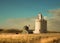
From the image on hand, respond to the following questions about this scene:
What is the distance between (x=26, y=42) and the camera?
6.18m

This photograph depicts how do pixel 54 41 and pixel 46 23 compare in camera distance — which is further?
pixel 46 23

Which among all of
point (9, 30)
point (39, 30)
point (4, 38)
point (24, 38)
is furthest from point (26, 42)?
point (9, 30)

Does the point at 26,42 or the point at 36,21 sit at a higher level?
the point at 36,21

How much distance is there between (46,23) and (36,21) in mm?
409

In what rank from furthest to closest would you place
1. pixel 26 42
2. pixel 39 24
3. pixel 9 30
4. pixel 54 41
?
pixel 9 30 → pixel 39 24 → pixel 26 42 → pixel 54 41

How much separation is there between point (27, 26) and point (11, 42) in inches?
68.7

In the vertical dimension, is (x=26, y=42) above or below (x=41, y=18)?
below

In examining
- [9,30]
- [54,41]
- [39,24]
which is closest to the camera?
[54,41]

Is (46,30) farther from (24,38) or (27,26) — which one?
(24,38)

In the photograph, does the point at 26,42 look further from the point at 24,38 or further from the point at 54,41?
the point at 54,41

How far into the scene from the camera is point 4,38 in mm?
6473

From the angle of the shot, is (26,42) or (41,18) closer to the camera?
(26,42)

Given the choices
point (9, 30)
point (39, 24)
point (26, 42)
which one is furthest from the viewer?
point (9, 30)

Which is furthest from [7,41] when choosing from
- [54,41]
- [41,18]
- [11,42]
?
[41,18]
